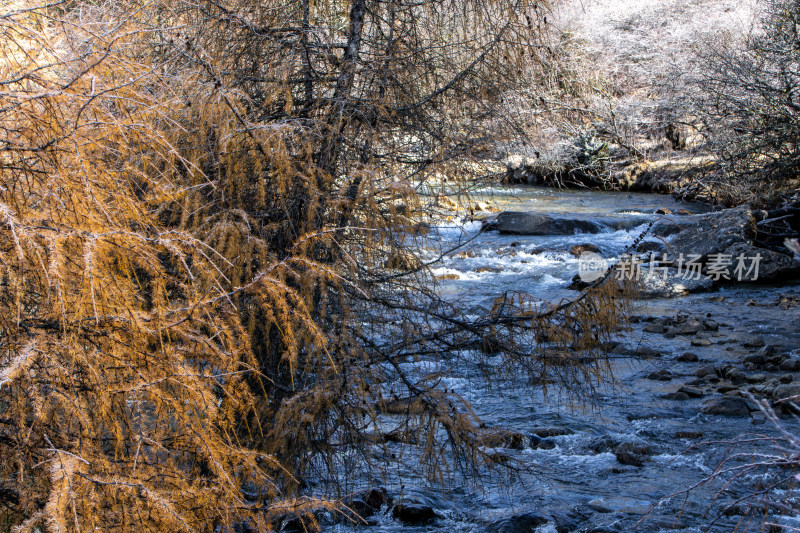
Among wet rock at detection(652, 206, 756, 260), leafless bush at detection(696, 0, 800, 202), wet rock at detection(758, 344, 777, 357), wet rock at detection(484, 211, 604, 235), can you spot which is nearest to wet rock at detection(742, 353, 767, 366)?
wet rock at detection(758, 344, 777, 357)

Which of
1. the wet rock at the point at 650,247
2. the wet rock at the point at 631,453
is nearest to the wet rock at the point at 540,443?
the wet rock at the point at 631,453

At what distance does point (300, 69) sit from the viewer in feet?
13.1

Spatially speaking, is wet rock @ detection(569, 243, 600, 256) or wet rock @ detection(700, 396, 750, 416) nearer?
wet rock @ detection(700, 396, 750, 416)

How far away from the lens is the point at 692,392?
6316 mm

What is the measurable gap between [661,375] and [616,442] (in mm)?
1648

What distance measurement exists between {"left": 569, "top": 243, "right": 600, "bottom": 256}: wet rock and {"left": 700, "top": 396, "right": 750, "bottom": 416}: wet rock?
6.55m

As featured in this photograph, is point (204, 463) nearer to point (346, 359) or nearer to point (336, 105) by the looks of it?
point (346, 359)

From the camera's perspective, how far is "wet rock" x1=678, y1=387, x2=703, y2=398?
6.29 metres

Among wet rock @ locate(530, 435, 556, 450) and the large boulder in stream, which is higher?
the large boulder in stream

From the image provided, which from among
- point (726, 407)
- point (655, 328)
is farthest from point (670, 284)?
point (726, 407)

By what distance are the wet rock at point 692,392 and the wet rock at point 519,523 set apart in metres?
2.57

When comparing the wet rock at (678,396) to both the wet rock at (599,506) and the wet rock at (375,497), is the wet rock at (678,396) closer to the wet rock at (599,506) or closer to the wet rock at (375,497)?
the wet rock at (599,506)

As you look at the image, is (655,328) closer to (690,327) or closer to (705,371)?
(690,327)

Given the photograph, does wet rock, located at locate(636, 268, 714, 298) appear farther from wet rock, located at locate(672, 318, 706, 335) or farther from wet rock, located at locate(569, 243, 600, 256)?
wet rock, located at locate(569, 243, 600, 256)
